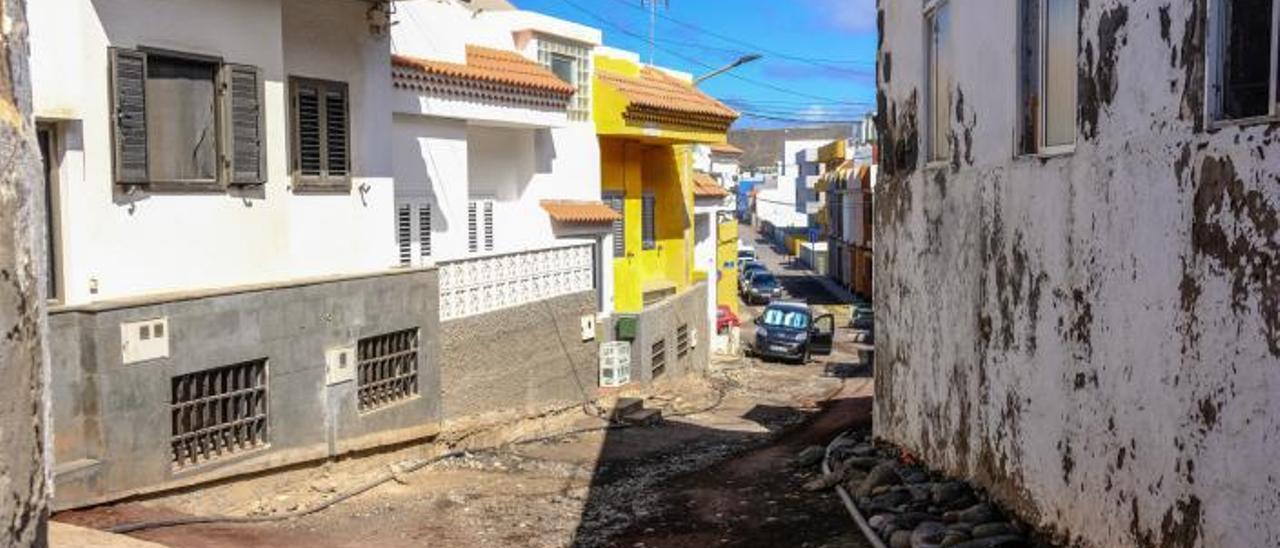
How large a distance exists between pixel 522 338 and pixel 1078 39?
11.1 metres

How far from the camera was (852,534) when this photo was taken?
8.53m

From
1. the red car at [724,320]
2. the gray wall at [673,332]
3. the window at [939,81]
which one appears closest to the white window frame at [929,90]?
the window at [939,81]

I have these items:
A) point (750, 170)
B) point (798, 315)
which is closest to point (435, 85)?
point (798, 315)

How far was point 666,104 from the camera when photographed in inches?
896

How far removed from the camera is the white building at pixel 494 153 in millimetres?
15000

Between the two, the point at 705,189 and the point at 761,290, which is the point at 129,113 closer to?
the point at 705,189

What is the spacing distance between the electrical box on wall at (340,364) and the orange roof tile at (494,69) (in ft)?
Answer: 11.9

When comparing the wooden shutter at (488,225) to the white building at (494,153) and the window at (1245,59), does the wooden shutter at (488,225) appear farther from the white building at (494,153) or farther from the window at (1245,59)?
the window at (1245,59)

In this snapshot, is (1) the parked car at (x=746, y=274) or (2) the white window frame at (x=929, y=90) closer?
(2) the white window frame at (x=929, y=90)

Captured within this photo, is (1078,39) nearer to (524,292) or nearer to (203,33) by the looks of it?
(203,33)

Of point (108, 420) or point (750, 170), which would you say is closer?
point (108, 420)

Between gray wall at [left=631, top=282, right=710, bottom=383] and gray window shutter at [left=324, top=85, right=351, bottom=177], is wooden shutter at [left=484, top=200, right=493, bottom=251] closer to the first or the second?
gray wall at [left=631, top=282, right=710, bottom=383]

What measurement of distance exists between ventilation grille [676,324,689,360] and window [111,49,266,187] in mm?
14605

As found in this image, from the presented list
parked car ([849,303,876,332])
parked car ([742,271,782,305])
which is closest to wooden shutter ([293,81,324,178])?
parked car ([849,303,876,332])
